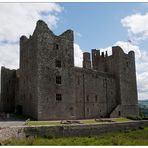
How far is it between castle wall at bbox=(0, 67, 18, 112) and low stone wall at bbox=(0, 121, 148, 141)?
2373 centimetres

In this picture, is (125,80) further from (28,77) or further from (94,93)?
(28,77)

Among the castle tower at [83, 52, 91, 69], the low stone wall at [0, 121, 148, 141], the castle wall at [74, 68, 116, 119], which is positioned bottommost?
the low stone wall at [0, 121, 148, 141]

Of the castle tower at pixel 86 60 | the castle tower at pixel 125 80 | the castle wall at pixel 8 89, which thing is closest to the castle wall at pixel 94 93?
the castle tower at pixel 125 80

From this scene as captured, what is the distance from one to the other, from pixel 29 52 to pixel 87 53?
18474 mm

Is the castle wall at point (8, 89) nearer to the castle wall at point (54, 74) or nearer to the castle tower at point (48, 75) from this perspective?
the castle tower at point (48, 75)

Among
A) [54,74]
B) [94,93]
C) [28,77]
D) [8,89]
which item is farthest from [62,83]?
[8,89]

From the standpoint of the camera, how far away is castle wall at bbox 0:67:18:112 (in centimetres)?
5834

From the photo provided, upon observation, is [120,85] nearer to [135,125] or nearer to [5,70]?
[135,125]

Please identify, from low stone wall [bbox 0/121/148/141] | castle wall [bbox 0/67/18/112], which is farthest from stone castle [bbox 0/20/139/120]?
low stone wall [bbox 0/121/148/141]

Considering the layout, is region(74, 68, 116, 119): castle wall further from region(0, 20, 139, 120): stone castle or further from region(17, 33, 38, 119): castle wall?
region(17, 33, 38, 119): castle wall

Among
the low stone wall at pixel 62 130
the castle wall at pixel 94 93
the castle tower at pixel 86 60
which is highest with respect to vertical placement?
the castle tower at pixel 86 60

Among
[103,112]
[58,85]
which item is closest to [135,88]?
[103,112]

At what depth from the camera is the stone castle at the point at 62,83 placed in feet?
151

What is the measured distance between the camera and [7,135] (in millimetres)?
27609
